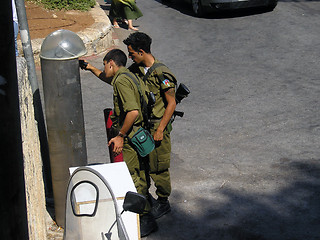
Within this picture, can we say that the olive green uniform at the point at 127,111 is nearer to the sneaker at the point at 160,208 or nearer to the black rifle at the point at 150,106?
the black rifle at the point at 150,106

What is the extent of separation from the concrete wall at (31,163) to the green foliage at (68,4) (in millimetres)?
8157

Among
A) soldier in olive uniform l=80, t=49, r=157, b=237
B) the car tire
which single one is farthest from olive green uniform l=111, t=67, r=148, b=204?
the car tire

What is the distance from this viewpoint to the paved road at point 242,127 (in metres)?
5.39

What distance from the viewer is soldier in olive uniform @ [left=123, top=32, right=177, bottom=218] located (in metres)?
5.07

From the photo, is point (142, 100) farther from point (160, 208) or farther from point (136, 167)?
point (160, 208)

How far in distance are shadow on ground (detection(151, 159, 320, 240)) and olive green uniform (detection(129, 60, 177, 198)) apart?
1.31 feet

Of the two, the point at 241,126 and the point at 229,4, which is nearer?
the point at 241,126

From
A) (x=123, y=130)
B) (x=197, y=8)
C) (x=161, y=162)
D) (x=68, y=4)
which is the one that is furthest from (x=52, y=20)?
(x=123, y=130)

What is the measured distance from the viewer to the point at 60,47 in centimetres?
468

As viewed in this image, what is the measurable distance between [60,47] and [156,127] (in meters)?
1.23

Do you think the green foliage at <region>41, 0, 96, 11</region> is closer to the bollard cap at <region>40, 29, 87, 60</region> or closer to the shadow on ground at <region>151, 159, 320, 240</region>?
the shadow on ground at <region>151, 159, 320, 240</region>

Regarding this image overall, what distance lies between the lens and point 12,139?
1769 millimetres

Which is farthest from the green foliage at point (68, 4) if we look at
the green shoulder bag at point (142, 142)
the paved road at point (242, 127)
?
the green shoulder bag at point (142, 142)

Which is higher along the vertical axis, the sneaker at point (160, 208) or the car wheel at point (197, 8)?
the sneaker at point (160, 208)
